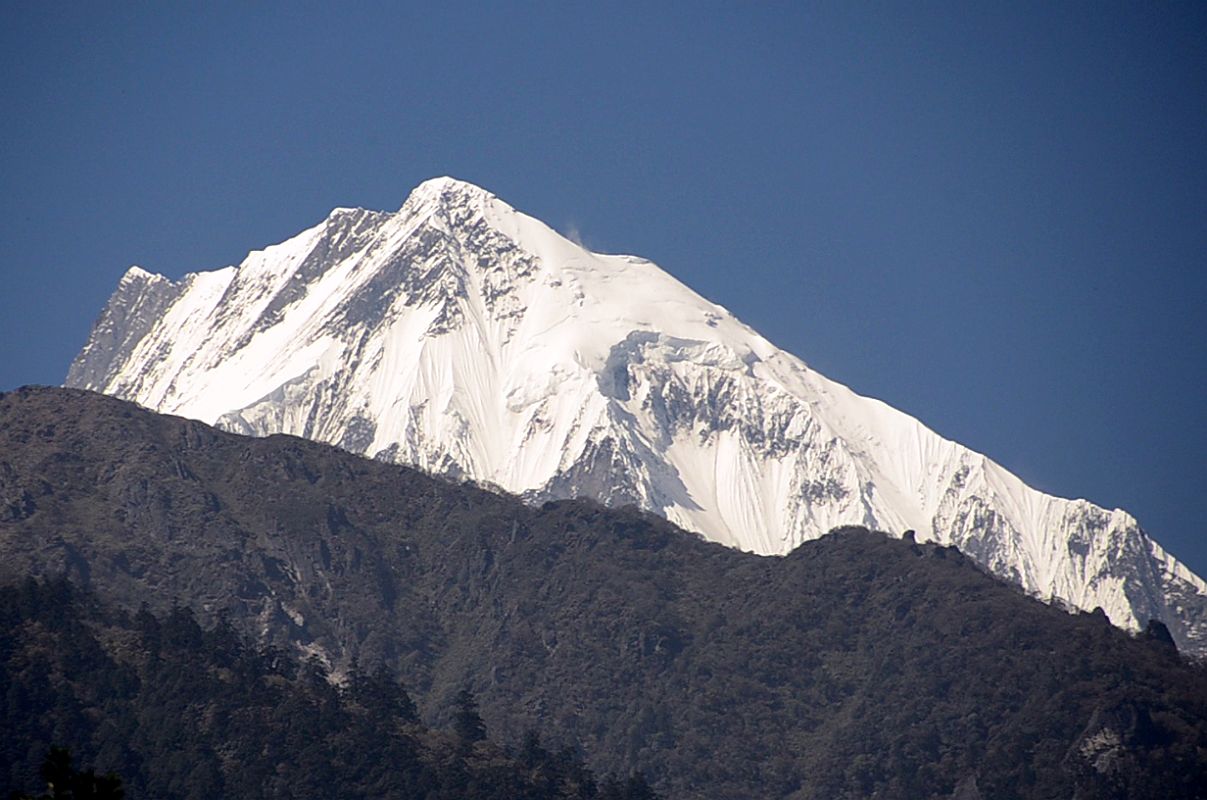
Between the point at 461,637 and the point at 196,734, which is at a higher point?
the point at 461,637

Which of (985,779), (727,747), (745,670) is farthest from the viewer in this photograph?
(745,670)

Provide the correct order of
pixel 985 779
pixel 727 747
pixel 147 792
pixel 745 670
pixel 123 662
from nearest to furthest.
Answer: pixel 147 792
pixel 123 662
pixel 985 779
pixel 727 747
pixel 745 670

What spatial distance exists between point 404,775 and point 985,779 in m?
40.9

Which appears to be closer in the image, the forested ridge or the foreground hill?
the forested ridge

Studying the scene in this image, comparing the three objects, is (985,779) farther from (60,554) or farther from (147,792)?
(60,554)

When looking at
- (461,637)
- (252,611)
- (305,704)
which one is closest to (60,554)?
(252,611)

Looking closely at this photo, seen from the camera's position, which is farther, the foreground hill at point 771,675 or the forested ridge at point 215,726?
the foreground hill at point 771,675

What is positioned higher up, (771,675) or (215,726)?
(771,675)

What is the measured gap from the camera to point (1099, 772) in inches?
6334

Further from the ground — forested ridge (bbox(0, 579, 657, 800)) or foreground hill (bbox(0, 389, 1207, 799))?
foreground hill (bbox(0, 389, 1207, 799))

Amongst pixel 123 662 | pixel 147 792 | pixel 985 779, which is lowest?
pixel 147 792

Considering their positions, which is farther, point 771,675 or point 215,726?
point 771,675

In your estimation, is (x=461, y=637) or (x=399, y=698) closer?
(x=399, y=698)

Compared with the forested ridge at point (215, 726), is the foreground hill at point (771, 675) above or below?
above
